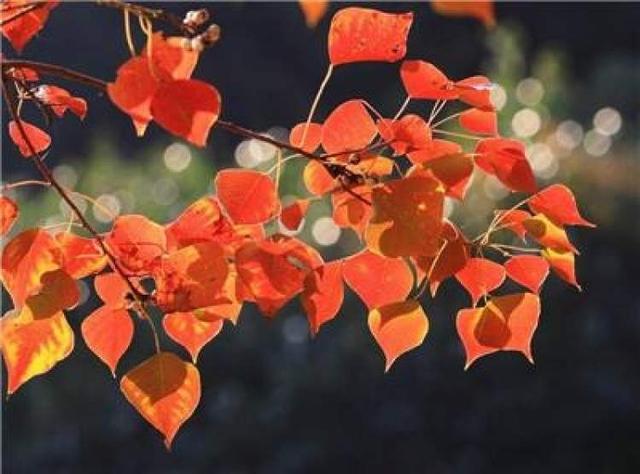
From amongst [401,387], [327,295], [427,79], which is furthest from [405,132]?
[401,387]

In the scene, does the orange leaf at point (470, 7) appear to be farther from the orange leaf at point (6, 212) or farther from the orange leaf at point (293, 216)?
the orange leaf at point (6, 212)

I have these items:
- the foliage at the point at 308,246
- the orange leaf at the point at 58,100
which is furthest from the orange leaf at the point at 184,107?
the orange leaf at the point at 58,100

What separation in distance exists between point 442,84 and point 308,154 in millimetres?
114

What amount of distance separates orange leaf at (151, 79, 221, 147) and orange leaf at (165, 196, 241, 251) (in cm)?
19

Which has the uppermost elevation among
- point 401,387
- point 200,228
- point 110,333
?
point 200,228

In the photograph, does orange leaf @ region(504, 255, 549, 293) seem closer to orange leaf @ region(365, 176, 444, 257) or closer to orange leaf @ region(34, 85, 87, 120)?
orange leaf @ region(365, 176, 444, 257)

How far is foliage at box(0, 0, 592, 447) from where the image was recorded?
0.85m

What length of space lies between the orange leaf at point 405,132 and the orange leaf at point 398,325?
12cm

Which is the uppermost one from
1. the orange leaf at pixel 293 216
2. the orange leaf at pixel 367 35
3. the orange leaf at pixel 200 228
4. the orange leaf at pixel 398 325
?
the orange leaf at pixel 367 35

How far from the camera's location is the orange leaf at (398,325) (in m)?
0.94

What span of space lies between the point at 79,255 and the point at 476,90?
298mm

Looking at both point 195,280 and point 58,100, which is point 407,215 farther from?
point 58,100

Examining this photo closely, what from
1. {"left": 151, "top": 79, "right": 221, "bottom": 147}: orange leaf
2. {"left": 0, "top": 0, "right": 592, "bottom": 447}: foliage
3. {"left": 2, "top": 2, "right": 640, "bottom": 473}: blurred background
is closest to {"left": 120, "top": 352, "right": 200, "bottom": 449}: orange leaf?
{"left": 0, "top": 0, "right": 592, "bottom": 447}: foliage

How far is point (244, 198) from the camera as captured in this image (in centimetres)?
87
